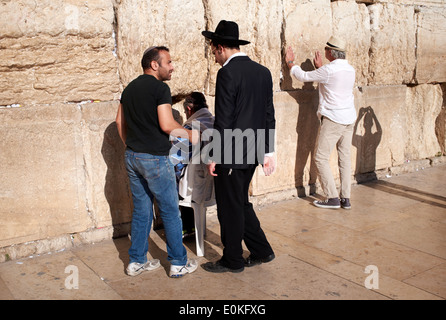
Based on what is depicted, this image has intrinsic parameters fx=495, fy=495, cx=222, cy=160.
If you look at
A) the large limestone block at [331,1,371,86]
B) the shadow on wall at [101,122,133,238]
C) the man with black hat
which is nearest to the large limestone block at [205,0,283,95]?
the large limestone block at [331,1,371,86]

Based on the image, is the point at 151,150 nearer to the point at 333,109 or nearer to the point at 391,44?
the point at 333,109

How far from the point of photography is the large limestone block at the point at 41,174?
4.10 meters

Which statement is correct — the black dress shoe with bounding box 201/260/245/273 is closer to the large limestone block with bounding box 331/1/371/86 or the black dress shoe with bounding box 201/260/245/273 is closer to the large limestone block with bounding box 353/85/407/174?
the large limestone block with bounding box 353/85/407/174

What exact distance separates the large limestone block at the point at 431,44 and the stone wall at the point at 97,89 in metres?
1.35

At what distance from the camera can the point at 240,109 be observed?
12.1 ft

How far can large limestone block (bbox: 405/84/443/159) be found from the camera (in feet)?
24.5

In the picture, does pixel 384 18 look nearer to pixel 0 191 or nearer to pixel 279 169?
pixel 279 169

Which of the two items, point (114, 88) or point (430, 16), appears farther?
point (430, 16)

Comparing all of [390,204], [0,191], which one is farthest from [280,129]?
[0,191]

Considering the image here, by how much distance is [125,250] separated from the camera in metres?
4.43

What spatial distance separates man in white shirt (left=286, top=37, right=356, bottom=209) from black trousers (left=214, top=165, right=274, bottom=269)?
71.8 inches
